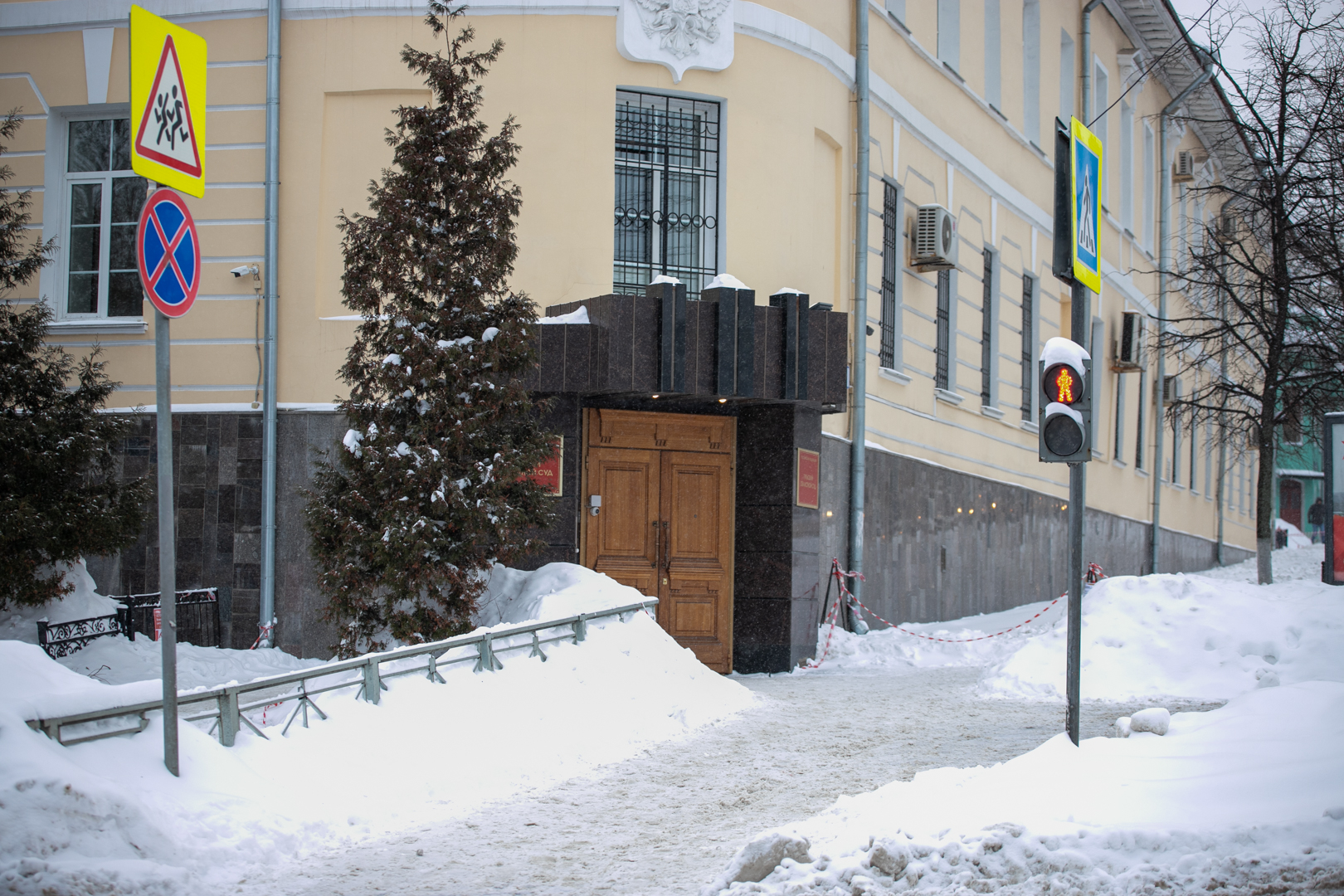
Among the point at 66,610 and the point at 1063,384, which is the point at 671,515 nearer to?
the point at 66,610

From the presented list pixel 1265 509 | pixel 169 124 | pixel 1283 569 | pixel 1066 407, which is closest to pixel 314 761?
pixel 169 124

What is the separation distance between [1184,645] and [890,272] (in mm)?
7200

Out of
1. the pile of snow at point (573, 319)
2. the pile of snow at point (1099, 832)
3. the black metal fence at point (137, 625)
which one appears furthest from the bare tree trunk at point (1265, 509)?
the black metal fence at point (137, 625)

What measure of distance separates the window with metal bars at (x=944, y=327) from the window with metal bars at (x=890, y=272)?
217 cm

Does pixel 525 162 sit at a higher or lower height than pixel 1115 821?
→ higher

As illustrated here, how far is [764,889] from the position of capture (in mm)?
5242

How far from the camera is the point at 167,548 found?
602 cm

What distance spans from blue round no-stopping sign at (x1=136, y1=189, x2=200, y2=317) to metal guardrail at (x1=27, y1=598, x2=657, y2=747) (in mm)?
1929

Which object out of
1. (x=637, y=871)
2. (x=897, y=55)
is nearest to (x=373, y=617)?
(x=637, y=871)

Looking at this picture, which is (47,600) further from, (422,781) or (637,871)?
(637,871)

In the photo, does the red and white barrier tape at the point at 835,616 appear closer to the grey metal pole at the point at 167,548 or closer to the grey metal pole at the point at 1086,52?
the grey metal pole at the point at 167,548

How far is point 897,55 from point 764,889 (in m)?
14.9

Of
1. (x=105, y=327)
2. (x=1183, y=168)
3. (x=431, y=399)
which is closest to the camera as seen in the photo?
(x=431, y=399)

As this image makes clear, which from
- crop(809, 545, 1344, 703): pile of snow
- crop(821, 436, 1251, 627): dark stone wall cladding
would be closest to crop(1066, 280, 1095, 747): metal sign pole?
crop(809, 545, 1344, 703): pile of snow
